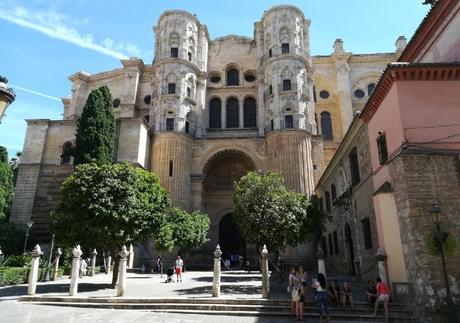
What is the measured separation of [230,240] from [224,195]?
3882mm

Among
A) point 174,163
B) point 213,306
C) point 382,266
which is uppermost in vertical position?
point 174,163

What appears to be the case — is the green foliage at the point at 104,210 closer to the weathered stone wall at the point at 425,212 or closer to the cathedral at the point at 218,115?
the weathered stone wall at the point at 425,212

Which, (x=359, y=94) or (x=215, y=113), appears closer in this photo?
(x=215, y=113)

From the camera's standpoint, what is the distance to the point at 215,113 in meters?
33.3

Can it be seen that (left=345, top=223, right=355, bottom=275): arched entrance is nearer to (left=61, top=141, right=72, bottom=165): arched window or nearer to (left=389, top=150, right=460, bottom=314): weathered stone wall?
(left=389, top=150, right=460, bottom=314): weathered stone wall

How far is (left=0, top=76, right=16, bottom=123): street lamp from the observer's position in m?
4.28

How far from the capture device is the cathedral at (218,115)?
27.5 m

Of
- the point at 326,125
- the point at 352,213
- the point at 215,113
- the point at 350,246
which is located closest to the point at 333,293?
the point at 352,213

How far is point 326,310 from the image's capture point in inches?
372

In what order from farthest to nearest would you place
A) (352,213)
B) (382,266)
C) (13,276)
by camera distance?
(13,276) < (352,213) < (382,266)

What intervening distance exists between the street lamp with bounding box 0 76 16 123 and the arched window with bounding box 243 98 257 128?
28.4 m

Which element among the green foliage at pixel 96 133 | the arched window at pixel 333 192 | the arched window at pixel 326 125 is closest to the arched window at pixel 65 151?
the green foliage at pixel 96 133

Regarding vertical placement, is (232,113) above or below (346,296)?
above

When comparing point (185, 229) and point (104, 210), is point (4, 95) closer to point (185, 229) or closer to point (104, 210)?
point (104, 210)
